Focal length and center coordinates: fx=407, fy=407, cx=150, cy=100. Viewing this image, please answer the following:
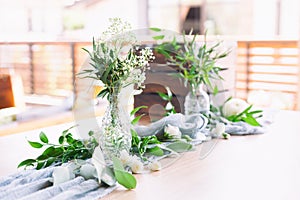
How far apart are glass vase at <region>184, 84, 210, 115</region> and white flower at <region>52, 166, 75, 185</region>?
0.70 metres

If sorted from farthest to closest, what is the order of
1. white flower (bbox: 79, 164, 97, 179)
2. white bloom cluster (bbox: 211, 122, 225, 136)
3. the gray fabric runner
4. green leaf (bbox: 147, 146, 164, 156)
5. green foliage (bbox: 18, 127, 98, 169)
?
white bloom cluster (bbox: 211, 122, 225, 136)
green leaf (bbox: 147, 146, 164, 156)
green foliage (bbox: 18, 127, 98, 169)
white flower (bbox: 79, 164, 97, 179)
the gray fabric runner

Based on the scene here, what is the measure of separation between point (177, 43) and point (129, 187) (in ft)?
2.69

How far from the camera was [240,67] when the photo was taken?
4.22m

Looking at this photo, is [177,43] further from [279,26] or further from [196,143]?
[279,26]

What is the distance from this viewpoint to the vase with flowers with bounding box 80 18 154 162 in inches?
38.4

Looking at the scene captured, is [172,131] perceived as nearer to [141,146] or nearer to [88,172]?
[141,146]

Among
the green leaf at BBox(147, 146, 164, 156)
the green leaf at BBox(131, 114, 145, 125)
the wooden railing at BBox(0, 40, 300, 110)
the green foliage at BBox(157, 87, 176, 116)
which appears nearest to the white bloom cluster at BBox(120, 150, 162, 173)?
the green leaf at BBox(147, 146, 164, 156)

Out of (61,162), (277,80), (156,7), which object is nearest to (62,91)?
(156,7)

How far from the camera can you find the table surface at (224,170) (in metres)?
0.90

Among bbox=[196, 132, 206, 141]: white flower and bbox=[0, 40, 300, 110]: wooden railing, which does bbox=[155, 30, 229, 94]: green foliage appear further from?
bbox=[0, 40, 300, 110]: wooden railing

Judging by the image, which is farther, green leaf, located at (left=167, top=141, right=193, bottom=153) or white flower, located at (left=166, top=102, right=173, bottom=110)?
white flower, located at (left=166, top=102, right=173, bottom=110)

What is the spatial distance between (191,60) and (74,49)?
3.24 m

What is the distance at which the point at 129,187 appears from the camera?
2.98 ft

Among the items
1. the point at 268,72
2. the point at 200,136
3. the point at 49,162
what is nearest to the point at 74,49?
the point at 268,72
